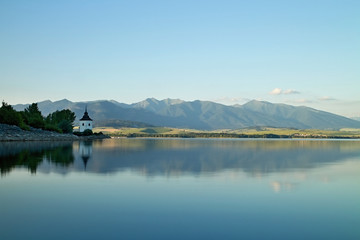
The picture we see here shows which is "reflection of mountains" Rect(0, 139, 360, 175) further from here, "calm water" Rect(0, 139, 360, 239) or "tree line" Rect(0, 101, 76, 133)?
"tree line" Rect(0, 101, 76, 133)

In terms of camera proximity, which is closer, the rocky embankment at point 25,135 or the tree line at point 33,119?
the rocky embankment at point 25,135

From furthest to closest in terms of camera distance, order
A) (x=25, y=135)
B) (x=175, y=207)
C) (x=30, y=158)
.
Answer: (x=25, y=135) → (x=30, y=158) → (x=175, y=207)

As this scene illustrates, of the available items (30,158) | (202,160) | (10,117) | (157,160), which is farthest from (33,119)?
(202,160)

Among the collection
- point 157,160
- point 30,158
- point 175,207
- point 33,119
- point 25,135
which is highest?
point 33,119

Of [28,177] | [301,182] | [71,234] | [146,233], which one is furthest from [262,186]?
[28,177]

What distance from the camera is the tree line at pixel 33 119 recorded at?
96.4m

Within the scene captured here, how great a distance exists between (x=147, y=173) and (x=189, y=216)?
14592 millimetres

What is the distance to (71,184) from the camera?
2262 cm

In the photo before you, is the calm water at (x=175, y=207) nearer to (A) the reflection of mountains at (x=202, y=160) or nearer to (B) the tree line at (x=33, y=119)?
(A) the reflection of mountains at (x=202, y=160)

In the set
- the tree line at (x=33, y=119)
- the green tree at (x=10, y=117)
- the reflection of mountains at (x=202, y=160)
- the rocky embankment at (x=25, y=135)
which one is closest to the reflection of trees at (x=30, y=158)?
the reflection of mountains at (x=202, y=160)

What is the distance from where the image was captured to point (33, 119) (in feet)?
363

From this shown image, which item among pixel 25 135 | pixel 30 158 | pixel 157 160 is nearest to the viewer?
pixel 30 158

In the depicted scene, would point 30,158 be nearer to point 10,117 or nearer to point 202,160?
point 202,160

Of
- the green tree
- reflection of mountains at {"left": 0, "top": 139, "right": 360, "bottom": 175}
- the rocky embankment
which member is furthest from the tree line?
reflection of mountains at {"left": 0, "top": 139, "right": 360, "bottom": 175}
